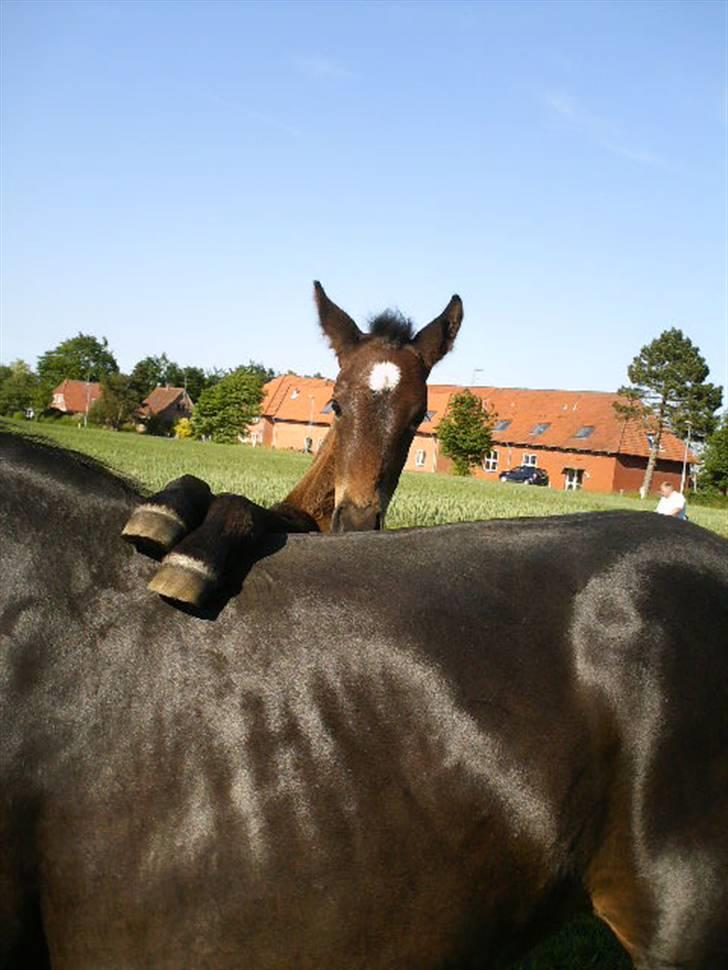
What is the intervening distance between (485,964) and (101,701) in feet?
3.63

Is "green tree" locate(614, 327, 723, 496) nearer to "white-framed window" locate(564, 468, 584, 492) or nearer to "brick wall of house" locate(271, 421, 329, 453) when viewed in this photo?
"white-framed window" locate(564, 468, 584, 492)

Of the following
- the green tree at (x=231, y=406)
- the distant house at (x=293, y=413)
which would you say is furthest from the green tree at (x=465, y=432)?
the green tree at (x=231, y=406)

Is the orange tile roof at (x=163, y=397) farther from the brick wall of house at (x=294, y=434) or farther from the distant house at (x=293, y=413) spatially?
the brick wall of house at (x=294, y=434)

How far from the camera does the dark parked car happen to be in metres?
81.2

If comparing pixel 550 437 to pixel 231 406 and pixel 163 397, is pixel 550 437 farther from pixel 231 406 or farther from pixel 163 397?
pixel 163 397

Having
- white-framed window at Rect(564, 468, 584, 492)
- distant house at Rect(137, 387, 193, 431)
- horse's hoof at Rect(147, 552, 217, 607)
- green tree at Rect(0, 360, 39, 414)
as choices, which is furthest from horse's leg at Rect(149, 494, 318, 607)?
distant house at Rect(137, 387, 193, 431)

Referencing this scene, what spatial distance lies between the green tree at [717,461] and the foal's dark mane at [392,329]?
81.8 m

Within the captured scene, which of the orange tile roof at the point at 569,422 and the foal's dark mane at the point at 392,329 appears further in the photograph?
the orange tile roof at the point at 569,422

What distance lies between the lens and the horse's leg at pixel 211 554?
2127mm

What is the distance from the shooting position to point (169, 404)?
441 ft

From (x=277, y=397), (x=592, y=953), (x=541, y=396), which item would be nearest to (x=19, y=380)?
(x=277, y=397)

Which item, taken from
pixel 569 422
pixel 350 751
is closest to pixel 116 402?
pixel 569 422

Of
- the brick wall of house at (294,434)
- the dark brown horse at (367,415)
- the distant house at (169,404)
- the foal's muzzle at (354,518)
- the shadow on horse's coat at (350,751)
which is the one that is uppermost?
the distant house at (169,404)

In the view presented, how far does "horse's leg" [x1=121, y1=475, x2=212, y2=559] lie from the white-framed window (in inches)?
3265
